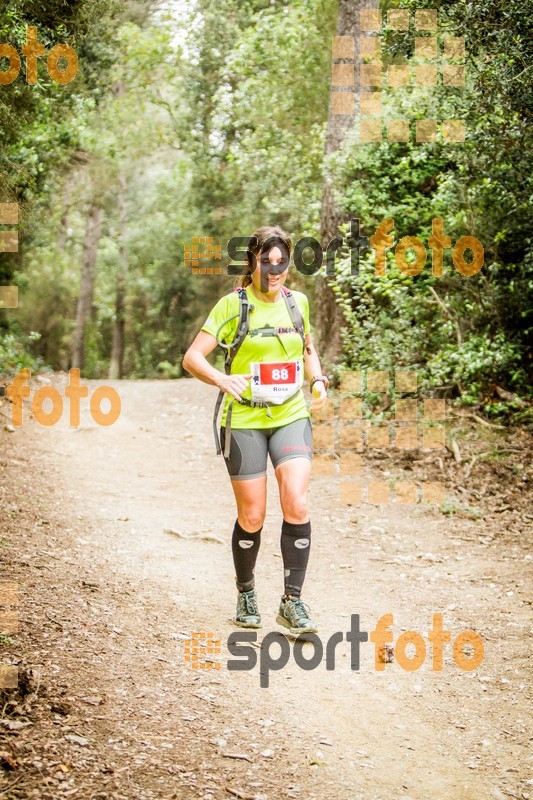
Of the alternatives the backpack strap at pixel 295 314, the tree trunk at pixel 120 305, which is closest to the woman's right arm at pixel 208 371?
the backpack strap at pixel 295 314

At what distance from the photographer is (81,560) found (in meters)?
5.61

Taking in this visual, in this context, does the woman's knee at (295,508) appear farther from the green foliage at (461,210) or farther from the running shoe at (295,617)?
the green foliage at (461,210)

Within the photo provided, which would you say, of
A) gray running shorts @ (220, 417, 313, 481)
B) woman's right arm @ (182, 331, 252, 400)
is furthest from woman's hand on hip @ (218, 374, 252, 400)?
gray running shorts @ (220, 417, 313, 481)

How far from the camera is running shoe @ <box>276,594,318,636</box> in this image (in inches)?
173

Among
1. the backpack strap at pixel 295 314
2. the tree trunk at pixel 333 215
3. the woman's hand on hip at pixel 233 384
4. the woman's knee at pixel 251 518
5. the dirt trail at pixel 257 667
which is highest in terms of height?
the tree trunk at pixel 333 215

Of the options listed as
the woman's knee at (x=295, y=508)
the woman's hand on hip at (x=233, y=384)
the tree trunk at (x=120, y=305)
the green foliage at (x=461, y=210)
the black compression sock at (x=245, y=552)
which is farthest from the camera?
the tree trunk at (x=120, y=305)

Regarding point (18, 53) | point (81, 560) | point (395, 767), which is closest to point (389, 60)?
point (18, 53)

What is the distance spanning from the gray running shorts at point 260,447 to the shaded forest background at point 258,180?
4134 mm

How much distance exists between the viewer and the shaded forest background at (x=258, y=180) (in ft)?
26.8

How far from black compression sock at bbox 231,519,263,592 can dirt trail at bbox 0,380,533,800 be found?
1.05 feet

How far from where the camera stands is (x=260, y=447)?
14.4ft

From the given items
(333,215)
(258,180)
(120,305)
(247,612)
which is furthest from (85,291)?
(247,612)

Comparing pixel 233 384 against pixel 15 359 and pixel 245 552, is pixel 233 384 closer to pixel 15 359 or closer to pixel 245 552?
pixel 245 552

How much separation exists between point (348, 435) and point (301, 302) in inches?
224
